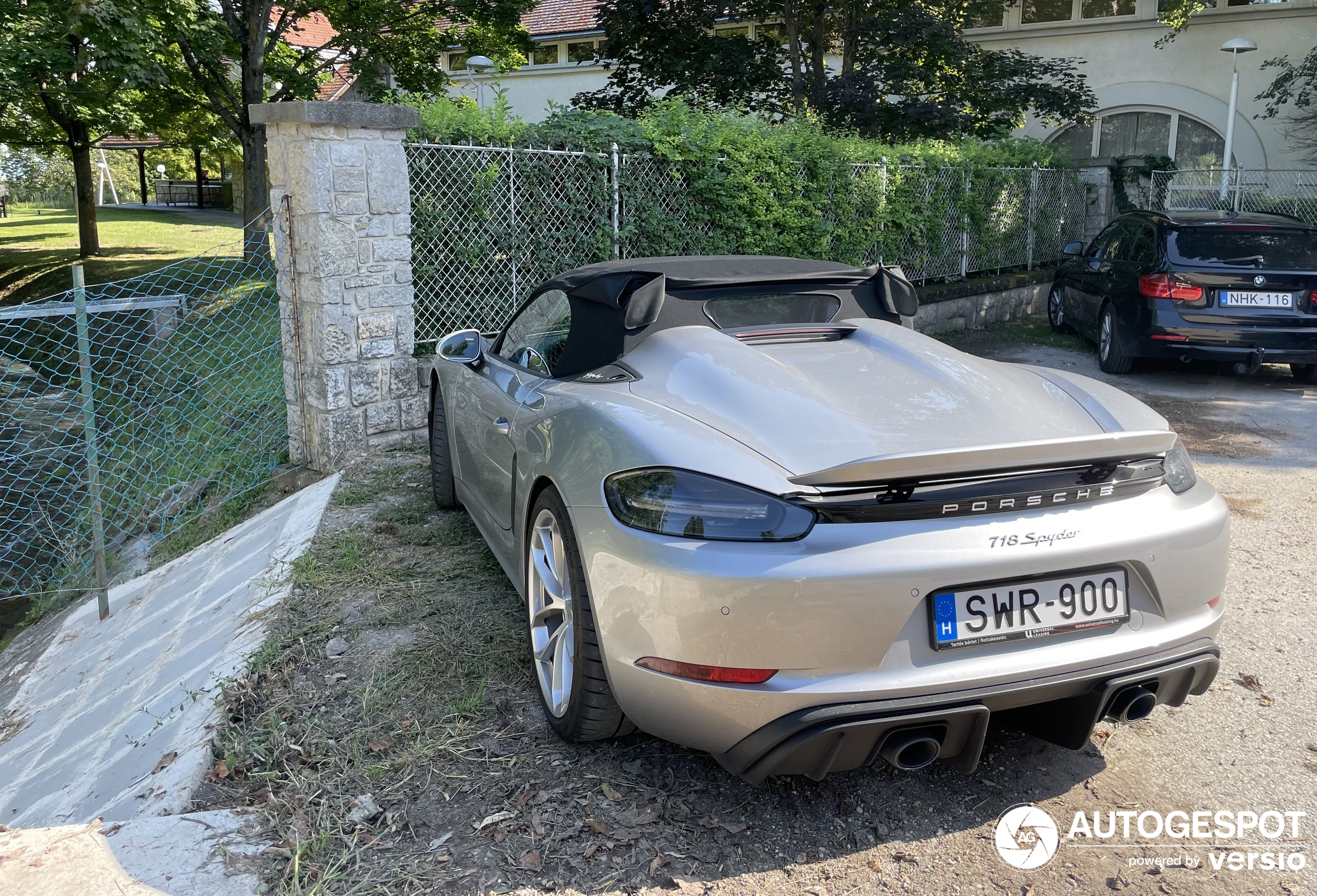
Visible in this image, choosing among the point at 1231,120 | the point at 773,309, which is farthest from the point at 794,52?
the point at 773,309

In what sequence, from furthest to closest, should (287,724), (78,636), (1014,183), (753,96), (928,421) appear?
(753,96) < (1014,183) < (78,636) < (287,724) < (928,421)

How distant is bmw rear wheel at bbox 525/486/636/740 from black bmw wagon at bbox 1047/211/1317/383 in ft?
24.4

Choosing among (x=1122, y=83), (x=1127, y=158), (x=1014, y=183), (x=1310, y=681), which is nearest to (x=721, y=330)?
(x=1310, y=681)

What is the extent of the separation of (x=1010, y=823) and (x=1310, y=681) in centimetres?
160

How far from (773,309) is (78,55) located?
16.5m

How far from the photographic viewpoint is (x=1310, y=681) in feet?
11.7

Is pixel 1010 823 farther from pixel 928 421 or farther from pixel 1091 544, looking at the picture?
pixel 928 421

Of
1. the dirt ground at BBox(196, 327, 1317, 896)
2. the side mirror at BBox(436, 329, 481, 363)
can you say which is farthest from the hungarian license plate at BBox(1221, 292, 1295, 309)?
the side mirror at BBox(436, 329, 481, 363)

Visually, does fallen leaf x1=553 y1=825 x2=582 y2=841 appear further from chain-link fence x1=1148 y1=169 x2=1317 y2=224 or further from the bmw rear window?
chain-link fence x1=1148 y1=169 x2=1317 y2=224

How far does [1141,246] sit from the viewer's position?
927 cm

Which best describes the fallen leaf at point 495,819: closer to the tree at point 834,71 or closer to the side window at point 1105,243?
the side window at point 1105,243

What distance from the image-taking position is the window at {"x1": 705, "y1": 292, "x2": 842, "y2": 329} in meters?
3.64

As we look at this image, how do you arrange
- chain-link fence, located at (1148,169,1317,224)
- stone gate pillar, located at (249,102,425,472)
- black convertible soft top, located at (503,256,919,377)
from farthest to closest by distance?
chain-link fence, located at (1148,169,1317,224)
stone gate pillar, located at (249,102,425,472)
black convertible soft top, located at (503,256,919,377)

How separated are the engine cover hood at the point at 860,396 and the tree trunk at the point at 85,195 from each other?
22719 millimetres
